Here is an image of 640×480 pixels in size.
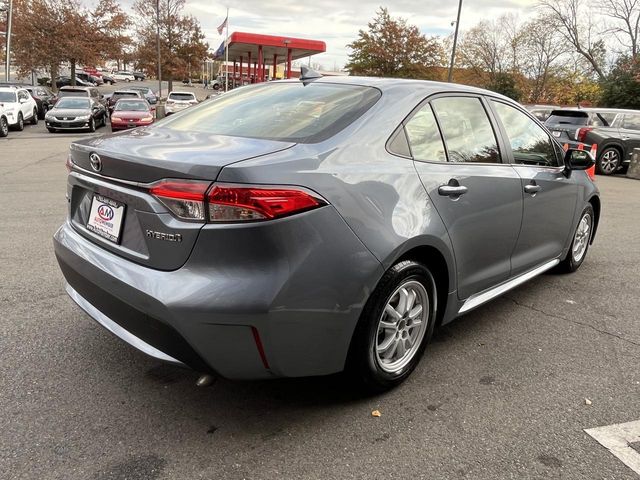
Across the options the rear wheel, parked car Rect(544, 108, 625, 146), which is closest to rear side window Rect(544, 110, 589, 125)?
parked car Rect(544, 108, 625, 146)

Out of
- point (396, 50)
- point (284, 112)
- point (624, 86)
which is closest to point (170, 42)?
point (396, 50)

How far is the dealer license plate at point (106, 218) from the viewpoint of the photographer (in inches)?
97.8

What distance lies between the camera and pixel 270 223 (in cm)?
214

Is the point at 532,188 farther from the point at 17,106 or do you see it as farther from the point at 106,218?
the point at 17,106

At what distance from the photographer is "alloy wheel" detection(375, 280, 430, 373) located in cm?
275

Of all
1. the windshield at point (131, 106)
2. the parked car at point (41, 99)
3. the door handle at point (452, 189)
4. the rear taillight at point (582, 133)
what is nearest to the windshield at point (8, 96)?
the windshield at point (131, 106)

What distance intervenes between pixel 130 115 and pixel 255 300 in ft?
60.7

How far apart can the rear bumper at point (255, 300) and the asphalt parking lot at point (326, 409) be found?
0.39 meters

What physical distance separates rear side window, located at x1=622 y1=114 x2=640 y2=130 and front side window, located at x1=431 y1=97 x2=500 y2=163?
1297 cm

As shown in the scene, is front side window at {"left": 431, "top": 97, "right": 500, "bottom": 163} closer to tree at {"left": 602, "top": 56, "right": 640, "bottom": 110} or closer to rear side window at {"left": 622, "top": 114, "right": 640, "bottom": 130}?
rear side window at {"left": 622, "top": 114, "right": 640, "bottom": 130}

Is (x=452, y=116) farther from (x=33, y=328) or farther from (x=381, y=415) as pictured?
(x=33, y=328)

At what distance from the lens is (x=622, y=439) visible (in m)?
2.55

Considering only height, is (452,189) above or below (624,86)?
below

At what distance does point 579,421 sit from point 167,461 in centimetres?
199
